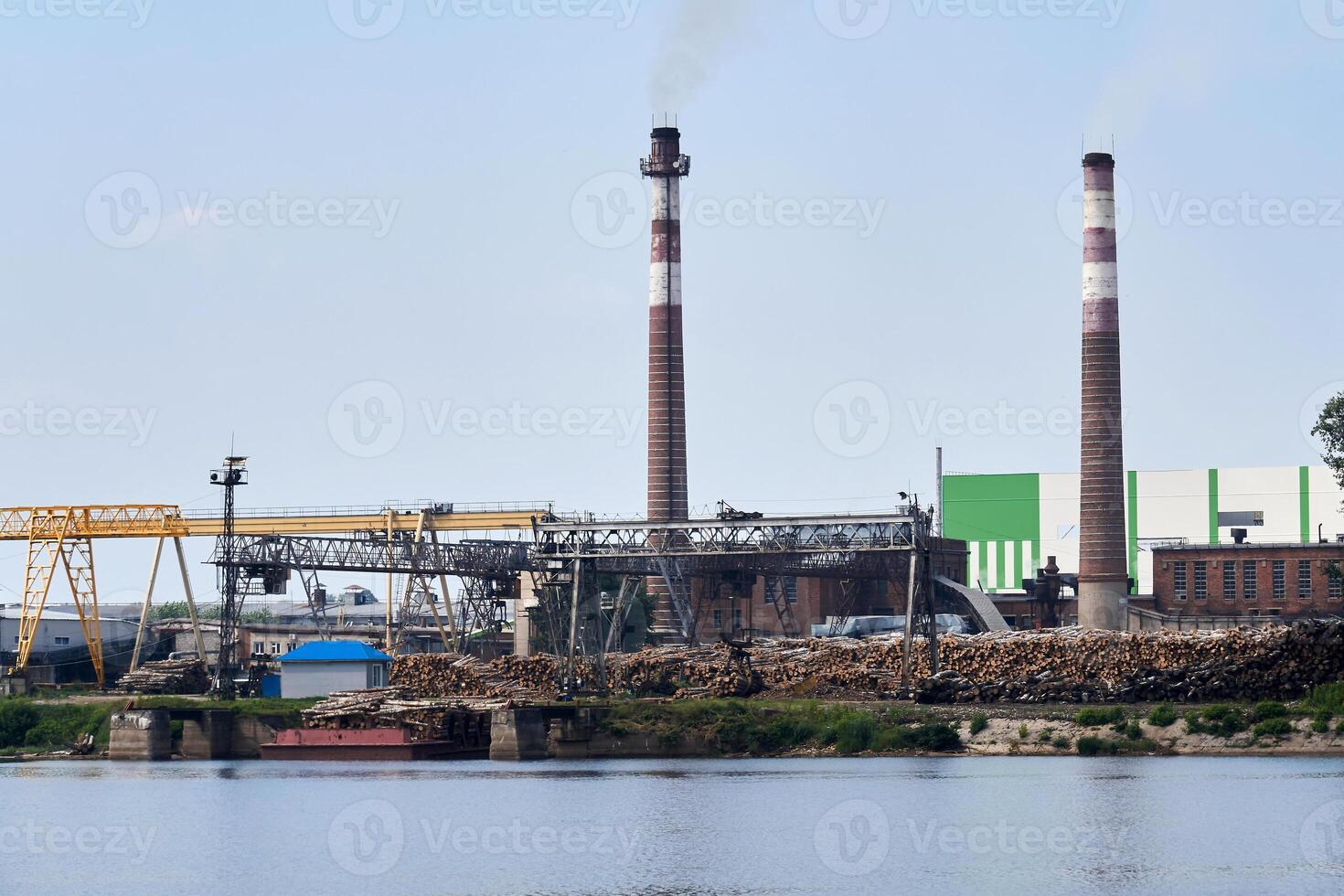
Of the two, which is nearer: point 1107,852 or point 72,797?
point 1107,852

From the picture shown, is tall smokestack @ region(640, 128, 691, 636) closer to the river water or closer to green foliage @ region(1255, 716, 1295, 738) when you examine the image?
the river water

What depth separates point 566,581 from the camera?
6631cm

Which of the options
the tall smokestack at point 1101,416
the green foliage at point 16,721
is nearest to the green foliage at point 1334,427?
the tall smokestack at point 1101,416

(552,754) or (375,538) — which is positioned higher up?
(375,538)

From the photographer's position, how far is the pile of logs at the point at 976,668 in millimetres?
56375

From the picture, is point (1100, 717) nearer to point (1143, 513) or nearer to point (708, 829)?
point (708, 829)

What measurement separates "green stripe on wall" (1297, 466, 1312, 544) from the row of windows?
12.4m

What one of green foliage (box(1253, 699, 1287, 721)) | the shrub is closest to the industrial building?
green foliage (box(1253, 699, 1287, 721))

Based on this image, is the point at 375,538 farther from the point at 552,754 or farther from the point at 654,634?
the point at 552,754

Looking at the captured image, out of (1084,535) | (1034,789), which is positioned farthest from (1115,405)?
(1034,789)

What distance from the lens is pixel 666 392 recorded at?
285 ft

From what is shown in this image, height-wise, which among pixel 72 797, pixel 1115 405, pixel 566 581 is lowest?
pixel 72 797

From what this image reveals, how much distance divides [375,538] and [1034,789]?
42152mm

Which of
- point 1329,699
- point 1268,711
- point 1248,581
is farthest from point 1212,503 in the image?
point 1268,711
